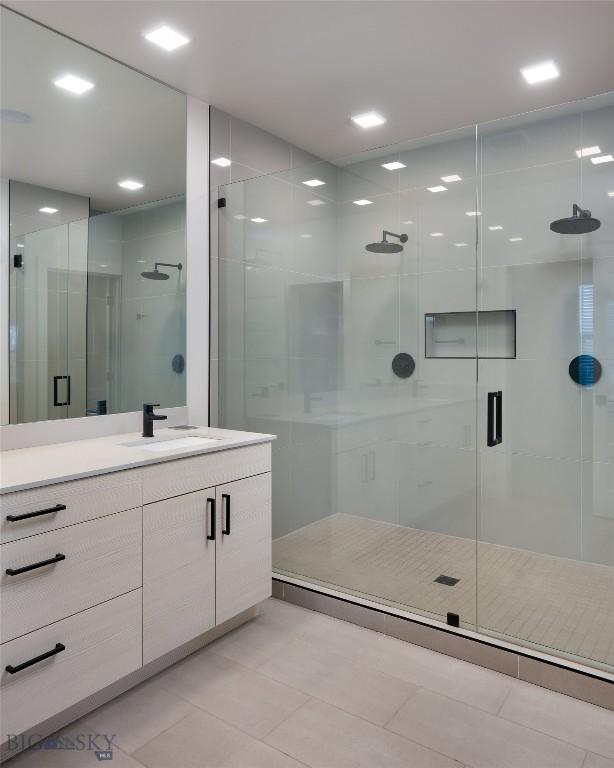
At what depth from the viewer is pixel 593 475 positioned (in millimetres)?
2266

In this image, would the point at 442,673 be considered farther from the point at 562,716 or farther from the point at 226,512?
the point at 226,512

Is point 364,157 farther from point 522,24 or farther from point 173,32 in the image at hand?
point 173,32

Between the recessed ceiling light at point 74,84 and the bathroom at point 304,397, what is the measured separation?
15mm

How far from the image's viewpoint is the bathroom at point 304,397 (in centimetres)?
183

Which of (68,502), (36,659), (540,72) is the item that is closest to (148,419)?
(68,502)

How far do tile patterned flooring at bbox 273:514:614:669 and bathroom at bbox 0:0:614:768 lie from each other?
12mm

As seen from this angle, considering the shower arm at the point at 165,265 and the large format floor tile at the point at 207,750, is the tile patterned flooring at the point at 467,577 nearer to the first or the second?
the large format floor tile at the point at 207,750

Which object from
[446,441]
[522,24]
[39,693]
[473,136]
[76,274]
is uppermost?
[522,24]

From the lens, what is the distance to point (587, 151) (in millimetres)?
2193

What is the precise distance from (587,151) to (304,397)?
1.74 meters

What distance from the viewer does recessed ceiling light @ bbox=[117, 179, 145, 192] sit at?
2604 millimetres

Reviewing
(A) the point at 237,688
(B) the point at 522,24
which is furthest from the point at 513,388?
(A) the point at 237,688

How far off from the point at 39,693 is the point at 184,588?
0.60 metres

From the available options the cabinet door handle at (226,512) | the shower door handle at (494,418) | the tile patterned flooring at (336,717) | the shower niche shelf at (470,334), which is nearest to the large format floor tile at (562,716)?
the tile patterned flooring at (336,717)
